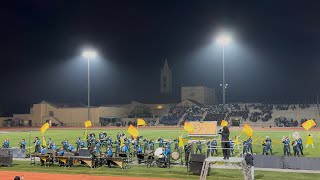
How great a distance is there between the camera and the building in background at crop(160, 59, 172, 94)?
113 metres

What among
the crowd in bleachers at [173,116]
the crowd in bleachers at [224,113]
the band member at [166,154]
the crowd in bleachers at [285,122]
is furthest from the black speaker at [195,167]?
the crowd in bleachers at [173,116]

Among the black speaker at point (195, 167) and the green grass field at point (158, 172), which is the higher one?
the black speaker at point (195, 167)

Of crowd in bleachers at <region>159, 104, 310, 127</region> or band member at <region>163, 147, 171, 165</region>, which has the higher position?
crowd in bleachers at <region>159, 104, 310, 127</region>

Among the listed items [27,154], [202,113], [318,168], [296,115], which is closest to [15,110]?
[202,113]

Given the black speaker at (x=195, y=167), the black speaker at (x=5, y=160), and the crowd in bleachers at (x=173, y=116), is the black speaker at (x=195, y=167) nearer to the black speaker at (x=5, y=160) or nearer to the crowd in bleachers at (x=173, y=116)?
the black speaker at (x=5, y=160)

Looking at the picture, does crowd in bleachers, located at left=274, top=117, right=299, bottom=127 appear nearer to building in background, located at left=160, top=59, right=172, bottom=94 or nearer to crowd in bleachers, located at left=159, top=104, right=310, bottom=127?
crowd in bleachers, located at left=159, top=104, right=310, bottom=127

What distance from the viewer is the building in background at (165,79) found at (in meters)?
113

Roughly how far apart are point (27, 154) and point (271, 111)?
50.7 m

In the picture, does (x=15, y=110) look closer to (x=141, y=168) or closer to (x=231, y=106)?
(x=231, y=106)

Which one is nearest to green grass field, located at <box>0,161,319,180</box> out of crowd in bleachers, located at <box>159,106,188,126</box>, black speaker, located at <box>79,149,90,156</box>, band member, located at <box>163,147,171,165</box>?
band member, located at <box>163,147,171,165</box>

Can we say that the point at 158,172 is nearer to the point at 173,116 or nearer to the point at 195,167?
the point at 195,167

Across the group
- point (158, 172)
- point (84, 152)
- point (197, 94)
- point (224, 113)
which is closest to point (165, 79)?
point (197, 94)

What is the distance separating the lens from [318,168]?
75.8ft

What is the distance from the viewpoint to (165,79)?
114m
